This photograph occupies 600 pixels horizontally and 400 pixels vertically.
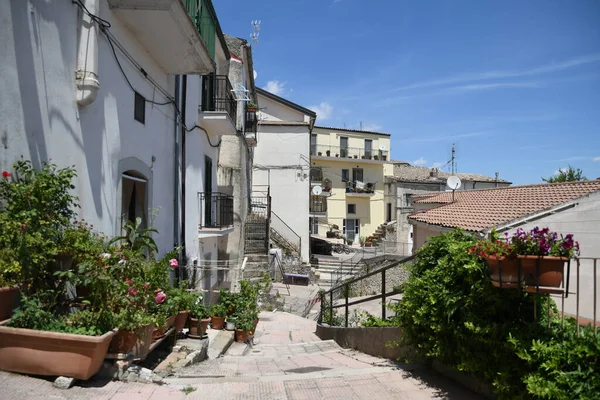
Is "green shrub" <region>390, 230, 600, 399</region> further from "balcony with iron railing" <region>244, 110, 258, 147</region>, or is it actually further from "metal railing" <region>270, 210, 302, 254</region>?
"metal railing" <region>270, 210, 302, 254</region>

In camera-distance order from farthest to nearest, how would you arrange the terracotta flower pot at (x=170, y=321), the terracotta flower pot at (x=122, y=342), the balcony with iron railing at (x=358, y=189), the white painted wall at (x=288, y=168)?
1. the balcony with iron railing at (x=358, y=189)
2. the white painted wall at (x=288, y=168)
3. the terracotta flower pot at (x=170, y=321)
4. the terracotta flower pot at (x=122, y=342)

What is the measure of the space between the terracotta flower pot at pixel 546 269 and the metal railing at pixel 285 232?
68.7 feet

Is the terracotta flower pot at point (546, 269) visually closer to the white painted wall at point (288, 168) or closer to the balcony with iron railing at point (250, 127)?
the balcony with iron railing at point (250, 127)

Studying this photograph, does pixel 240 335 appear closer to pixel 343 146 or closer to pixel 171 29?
pixel 171 29

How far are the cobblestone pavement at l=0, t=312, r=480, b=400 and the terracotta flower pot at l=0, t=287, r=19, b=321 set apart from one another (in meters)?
0.52

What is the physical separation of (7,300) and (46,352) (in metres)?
0.64

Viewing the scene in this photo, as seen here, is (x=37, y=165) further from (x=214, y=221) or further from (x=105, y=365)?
(x=214, y=221)

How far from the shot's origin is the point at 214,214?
1223 centimetres

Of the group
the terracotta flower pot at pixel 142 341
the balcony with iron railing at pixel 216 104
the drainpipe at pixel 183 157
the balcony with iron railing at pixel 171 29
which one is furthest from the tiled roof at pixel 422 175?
the terracotta flower pot at pixel 142 341

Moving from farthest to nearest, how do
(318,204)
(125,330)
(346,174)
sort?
(346,174)
(318,204)
(125,330)

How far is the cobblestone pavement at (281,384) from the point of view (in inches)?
138

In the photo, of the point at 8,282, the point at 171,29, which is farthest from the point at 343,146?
the point at 8,282

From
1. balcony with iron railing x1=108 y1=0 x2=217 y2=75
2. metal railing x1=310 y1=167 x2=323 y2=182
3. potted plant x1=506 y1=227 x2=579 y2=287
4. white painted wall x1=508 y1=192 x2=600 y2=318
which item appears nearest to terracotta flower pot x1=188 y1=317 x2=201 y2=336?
balcony with iron railing x1=108 y1=0 x2=217 y2=75

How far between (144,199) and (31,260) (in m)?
3.71
